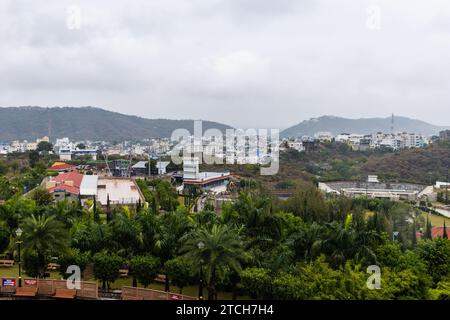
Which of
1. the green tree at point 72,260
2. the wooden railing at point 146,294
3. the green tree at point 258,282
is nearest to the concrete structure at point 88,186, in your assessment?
the green tree at point 72,260

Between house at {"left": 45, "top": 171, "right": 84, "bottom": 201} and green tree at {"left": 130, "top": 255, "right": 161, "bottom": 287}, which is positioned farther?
house at {"left": 45, "top": 171, "right": 84, "bottom": 201}

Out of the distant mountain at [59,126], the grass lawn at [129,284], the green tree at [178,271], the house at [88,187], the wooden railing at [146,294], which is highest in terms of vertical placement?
the distant mountain at [59,126]

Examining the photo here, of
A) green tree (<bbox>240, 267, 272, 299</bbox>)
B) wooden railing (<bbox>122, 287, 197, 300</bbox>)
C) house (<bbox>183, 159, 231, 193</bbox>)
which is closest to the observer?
green tree (<bbox>240, 267, 272, 299</bbox>)

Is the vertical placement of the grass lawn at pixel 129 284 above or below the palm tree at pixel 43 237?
below

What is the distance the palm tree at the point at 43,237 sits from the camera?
12594 millimetres

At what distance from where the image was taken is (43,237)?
41.4 feet

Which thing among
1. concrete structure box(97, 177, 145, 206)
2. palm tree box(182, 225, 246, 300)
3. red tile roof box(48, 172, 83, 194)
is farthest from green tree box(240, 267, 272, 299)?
red tile roof box(48, 172, 83, 194)

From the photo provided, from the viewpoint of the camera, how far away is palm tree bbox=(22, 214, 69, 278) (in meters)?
12.6

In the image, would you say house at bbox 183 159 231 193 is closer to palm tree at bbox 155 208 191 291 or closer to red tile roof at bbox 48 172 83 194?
red tile roof at bbox 48 172 83 194

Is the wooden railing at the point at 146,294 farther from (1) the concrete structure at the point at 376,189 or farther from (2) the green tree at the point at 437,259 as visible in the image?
(1) the concrete structure at the point at 376,189

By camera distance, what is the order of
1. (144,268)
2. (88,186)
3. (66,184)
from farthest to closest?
1. (66,184)
2. (88,186)
3. (144,268)

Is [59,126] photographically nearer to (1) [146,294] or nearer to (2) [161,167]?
(2) [161,167]

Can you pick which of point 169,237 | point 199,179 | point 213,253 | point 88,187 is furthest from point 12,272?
point 199,179
